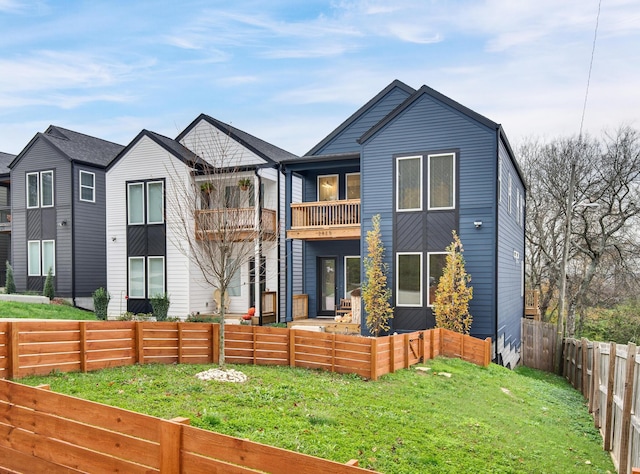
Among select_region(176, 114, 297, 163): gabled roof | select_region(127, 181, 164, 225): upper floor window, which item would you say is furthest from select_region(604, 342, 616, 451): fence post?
select_region(127, 181, 164, 225): upper floor window

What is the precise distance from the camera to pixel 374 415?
710cm

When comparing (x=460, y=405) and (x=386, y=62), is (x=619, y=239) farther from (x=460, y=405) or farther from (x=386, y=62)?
(x=460, y=405)

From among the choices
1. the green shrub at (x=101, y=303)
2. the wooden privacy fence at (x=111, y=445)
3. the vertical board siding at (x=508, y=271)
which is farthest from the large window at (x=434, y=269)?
the green shrub at (x=101, y=303)

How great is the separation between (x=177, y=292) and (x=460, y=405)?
12336 millimetres

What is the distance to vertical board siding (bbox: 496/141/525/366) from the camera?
14988mm

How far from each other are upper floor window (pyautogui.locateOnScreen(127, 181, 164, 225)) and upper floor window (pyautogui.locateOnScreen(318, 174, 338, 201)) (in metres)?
6.02

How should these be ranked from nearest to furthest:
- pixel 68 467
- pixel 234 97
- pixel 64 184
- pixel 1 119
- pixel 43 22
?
pixel 68 467, pixel 43 22, pixel 64 184, pixel 234 97, pixel 1 119

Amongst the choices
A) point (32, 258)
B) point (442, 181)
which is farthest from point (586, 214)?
point (32, 258)

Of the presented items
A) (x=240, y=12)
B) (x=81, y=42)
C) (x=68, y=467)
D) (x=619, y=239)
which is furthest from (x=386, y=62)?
(x=68, y=467)

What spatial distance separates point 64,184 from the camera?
21.1 metres

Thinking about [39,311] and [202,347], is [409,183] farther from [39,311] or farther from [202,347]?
[39,311]

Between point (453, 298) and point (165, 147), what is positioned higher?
point (165, 147)

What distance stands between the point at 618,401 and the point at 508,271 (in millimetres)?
9640

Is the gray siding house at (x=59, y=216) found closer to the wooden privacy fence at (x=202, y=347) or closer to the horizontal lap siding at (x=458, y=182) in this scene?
the horizontal lap siding at (x=458, y=182)
